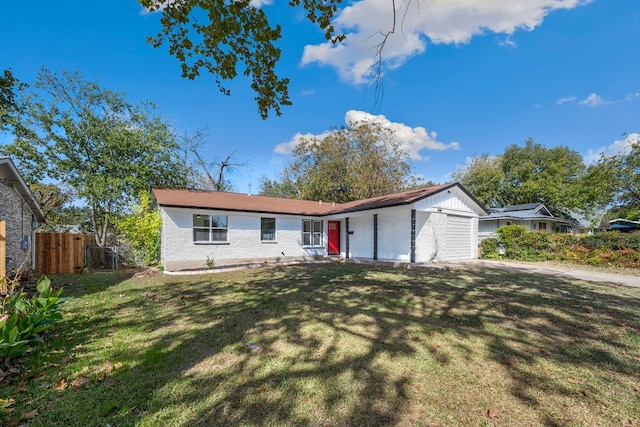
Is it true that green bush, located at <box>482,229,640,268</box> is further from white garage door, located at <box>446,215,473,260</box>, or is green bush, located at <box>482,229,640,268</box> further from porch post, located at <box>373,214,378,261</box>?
porch post, located at <box>373,214,378,261</box>

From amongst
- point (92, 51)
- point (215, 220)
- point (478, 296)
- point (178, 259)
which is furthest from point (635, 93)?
point (92, 51)

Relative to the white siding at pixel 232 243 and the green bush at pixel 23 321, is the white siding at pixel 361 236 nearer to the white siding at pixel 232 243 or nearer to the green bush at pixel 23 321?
the white siding at pixel 232 243

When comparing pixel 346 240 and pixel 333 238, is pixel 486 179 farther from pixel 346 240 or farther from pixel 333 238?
pixel 333 238

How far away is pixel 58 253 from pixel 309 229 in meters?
11.7

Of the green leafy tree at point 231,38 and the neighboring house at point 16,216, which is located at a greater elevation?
the green leafy tree at point 231,38

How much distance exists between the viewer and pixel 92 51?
1430 cm

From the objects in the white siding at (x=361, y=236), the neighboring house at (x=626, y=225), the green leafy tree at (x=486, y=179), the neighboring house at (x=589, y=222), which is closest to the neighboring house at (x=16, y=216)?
the white siding at (x=361, y=236)

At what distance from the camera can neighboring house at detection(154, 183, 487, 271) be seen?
12.5 metres

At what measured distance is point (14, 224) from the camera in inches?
392

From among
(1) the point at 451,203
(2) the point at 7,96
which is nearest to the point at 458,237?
(1) the point at 451,203

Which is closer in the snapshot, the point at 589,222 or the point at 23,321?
the point at 23,321

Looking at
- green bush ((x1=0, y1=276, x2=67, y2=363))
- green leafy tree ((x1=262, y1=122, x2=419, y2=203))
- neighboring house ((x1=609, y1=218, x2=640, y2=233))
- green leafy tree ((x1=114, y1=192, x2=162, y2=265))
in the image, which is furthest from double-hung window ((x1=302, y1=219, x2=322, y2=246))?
neighboring house ((x1=609, y1=218, x2=640, y2=233))

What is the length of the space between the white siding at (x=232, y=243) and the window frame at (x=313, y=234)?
0.21 m

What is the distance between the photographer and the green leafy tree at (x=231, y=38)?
4.62 meters
